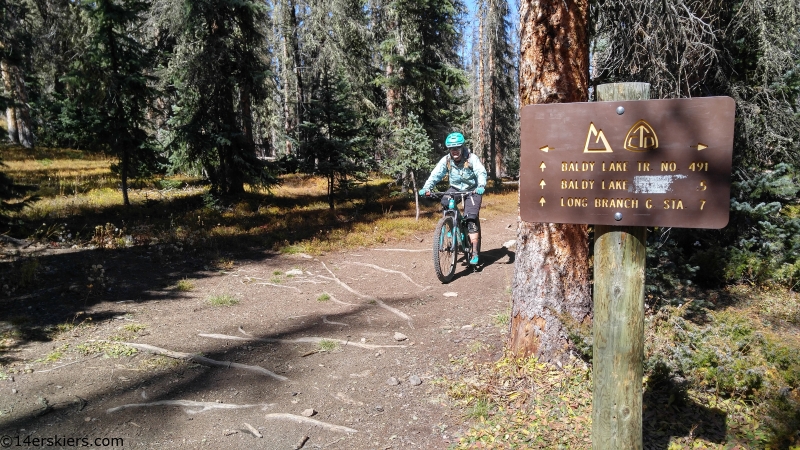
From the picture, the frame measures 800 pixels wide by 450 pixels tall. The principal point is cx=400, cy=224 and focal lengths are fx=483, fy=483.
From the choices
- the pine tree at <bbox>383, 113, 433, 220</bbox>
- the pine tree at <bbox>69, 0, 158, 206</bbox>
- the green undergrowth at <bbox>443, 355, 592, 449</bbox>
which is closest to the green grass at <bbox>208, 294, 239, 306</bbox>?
the green undergrowth at <bbox>443, 355, 592, 449</bbox>

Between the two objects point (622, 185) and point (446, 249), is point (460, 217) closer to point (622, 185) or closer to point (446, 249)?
point (446, 249)

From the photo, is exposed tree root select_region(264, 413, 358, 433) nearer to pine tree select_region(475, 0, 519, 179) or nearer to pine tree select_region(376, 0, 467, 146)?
pine tree select_region(376, 0, 467, 146)

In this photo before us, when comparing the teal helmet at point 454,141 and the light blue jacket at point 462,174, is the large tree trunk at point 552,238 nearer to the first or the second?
the teal helmet at point 454,141

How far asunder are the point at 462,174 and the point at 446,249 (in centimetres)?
134

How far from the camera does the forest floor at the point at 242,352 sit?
409cm

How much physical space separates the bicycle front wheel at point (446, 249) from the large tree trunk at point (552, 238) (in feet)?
10.8

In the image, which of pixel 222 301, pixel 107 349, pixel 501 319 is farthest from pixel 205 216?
pixel 501 319

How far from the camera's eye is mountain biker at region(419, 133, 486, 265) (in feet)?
26.6

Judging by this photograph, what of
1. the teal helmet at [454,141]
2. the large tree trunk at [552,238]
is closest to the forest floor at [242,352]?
the large tree trunk at [552,238]

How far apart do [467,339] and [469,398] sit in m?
1.34

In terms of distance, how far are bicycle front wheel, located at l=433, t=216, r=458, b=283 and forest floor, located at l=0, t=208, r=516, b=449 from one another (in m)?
0.23

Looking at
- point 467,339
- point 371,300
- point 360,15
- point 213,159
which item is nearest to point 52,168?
point 213,159

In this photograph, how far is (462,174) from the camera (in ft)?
27.7

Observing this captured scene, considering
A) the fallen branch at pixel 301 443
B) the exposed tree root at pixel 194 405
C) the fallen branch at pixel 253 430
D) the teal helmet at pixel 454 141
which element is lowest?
the fallen branch at pixel 301 443
